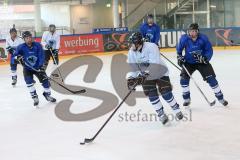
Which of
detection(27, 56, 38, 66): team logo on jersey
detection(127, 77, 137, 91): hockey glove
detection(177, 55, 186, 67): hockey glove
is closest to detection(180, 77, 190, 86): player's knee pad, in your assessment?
detection(177, 55, 186, 67): hockey glove

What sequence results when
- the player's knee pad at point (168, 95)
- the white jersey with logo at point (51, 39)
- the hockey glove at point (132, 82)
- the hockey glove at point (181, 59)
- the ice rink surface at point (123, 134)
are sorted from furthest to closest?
1. the white jersey with logo at point (51, 39)
2. the hockey glove at point (181, 59)
3. the player's knee pad at point (168, 95)
4. the hockey glove at point (132, 82)
5. the ice rink surface at point (123, 134)

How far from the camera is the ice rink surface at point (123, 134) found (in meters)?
4.10

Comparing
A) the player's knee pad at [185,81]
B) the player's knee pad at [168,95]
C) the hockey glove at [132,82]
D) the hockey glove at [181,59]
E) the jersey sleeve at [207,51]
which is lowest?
the player's knee pad at [168,95]

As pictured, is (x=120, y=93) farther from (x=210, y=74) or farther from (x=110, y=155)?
(x=110, y=155)

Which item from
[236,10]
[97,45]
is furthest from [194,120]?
[236,10]

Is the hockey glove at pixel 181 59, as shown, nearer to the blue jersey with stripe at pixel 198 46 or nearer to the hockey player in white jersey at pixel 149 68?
the blue jersey with stripe at pixel 198 46

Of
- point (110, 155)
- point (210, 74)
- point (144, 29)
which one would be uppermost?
point (144, 29)

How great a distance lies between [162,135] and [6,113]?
2.66 metres

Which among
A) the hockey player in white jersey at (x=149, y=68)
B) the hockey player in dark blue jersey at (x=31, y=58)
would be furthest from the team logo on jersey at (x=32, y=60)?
the hockey player in white jersey at (x=149, y=68)

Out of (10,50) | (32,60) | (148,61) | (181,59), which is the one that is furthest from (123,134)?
(10,50)

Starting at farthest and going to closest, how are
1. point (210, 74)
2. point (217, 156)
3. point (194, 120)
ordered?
point (210, 74)
point (194, 120)
point (217, 156)

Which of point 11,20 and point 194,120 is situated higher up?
point 11,20

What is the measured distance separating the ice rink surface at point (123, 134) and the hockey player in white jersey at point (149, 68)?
15.0 inches

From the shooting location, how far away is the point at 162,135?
15.4ft
